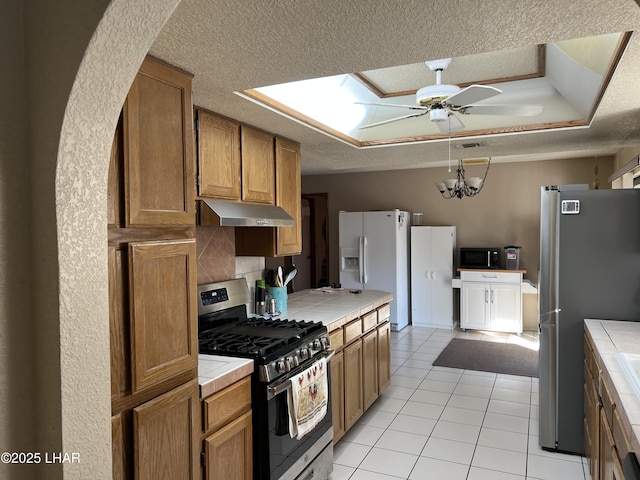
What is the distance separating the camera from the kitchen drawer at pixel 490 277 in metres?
6.06

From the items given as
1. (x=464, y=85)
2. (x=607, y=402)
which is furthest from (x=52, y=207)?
(x=464, y=85)

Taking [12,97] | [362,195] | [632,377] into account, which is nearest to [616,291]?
[632,377]

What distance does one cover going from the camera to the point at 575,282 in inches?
117

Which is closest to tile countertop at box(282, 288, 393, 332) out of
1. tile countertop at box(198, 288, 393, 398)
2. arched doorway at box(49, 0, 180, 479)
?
tile countertop at box(198, 288, 393, 398)

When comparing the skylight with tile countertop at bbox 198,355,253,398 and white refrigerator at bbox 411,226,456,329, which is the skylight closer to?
tile countertop at bbox 198,355,253,398

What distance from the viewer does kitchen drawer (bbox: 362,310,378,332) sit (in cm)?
343

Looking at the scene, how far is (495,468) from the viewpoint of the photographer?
281 cm

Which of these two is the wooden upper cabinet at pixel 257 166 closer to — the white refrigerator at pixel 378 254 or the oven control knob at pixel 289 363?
the oven control knob at pixel 289 363

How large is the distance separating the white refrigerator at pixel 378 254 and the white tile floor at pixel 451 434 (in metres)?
1.85

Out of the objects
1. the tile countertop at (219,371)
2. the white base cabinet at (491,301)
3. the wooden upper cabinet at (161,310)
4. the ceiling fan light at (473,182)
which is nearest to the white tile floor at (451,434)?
the tile countertop at (219,371)

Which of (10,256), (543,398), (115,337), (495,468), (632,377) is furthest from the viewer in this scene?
(543,398)

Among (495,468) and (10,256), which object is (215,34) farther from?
(495,468)

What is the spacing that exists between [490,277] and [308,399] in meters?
4.51

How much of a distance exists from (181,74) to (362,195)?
585cm
